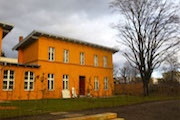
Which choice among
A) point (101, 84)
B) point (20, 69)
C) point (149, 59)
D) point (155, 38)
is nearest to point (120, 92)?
point (101, 84)

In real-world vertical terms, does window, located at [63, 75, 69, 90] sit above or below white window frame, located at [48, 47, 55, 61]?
below

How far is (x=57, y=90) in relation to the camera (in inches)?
800

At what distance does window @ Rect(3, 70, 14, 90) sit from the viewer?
54.4 feet

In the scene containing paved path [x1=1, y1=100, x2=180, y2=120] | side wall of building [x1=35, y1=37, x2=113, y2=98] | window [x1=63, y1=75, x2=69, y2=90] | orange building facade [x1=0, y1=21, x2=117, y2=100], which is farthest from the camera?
window [x1=63, y1=75, x2=69, y2=90]

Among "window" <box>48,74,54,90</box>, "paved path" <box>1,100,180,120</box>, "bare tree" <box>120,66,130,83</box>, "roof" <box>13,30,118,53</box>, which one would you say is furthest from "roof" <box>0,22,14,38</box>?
"bare tree" <box>120,66,130,83</box>

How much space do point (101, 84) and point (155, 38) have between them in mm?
10050

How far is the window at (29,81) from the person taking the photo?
18.0m

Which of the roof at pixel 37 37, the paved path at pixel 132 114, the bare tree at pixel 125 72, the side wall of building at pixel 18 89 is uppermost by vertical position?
the roof at pixel 37 37

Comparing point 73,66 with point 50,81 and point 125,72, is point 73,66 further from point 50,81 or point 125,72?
point 125,72

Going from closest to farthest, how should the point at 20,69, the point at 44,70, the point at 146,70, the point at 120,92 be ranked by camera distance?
the point at 20,69, the point at 44,70, the point at 146,70, the point at 120,92

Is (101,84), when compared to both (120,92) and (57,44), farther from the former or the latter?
(57,44)

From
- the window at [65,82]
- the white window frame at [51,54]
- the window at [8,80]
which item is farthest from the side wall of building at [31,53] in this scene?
the window at [65,82]

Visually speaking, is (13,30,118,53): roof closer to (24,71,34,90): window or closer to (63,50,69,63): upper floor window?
(63,50,69,63): upper floor window

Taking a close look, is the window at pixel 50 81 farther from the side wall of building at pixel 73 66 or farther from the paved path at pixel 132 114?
the paved path at pixel 132 114
